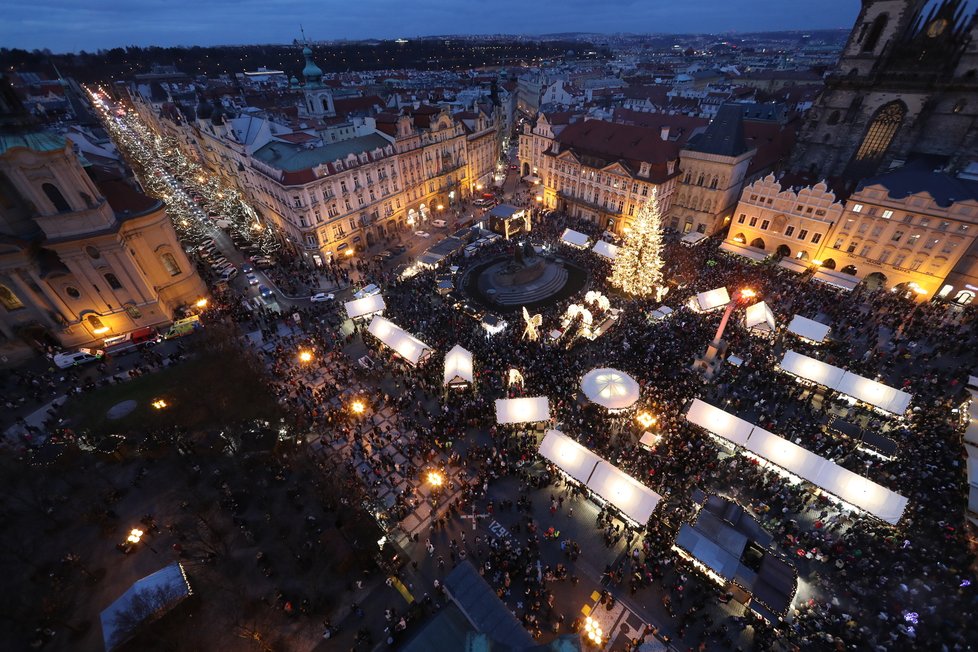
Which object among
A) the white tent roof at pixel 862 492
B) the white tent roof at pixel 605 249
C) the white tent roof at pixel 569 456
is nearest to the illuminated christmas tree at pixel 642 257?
the white tent roof at pixel 605 249

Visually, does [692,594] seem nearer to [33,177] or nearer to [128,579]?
[128,579]

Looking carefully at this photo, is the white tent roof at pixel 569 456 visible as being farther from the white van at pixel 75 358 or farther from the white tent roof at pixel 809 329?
the white van at pixel 75 358

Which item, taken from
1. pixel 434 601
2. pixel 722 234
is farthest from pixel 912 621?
pixel 722 234

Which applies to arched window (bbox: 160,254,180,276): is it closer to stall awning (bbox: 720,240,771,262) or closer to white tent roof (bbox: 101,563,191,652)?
white tent roof (bbox: 101,563,191,652)

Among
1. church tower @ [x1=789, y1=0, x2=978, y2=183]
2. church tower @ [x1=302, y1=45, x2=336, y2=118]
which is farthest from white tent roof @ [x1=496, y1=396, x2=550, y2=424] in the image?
church tower @ [x1=302, y1=45, x2=336, y2=118]

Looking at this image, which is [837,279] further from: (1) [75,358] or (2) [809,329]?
(1) [75,358]
